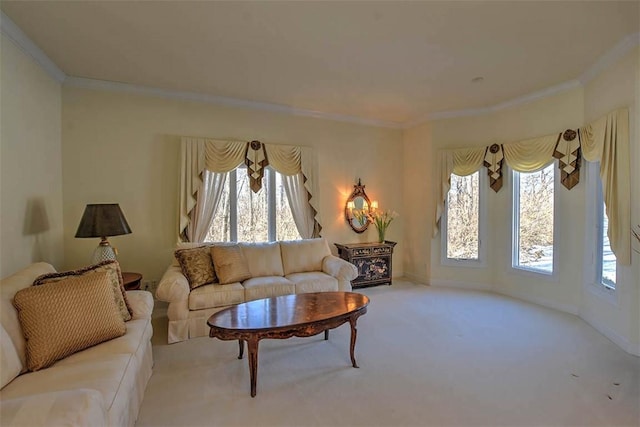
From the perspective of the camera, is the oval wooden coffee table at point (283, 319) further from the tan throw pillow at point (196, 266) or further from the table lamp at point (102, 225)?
the table lamp at point (102, 225)

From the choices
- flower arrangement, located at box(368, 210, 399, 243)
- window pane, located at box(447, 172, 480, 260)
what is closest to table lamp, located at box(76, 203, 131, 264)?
flower arrangement, located at box(368, 210, 399, 243)

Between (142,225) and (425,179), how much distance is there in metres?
4.35

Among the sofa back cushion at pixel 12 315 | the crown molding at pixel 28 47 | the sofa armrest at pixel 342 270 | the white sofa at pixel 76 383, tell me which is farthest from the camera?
the sofa armrest at pixel 342 270

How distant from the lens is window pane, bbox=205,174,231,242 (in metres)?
4.44

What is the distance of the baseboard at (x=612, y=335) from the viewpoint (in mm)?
2879

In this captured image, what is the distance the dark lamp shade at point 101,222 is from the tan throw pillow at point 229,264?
99cm

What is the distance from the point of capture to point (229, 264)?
3658 mm

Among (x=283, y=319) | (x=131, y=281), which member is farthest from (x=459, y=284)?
(x=131, y=281)

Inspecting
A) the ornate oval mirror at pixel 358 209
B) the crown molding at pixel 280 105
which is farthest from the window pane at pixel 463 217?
the ornate oval mirror at pixel 358 209

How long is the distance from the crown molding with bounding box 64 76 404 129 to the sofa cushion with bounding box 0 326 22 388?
3114 millimetres

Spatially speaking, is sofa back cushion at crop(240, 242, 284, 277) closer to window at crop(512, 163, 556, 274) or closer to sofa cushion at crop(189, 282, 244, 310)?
sofa cushion at crop(189, 282, 244, 310)

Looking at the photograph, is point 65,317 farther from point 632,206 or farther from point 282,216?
point 632,206

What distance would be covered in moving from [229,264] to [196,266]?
0.36m

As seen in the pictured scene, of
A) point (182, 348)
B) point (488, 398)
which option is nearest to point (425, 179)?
point (488, 398)
